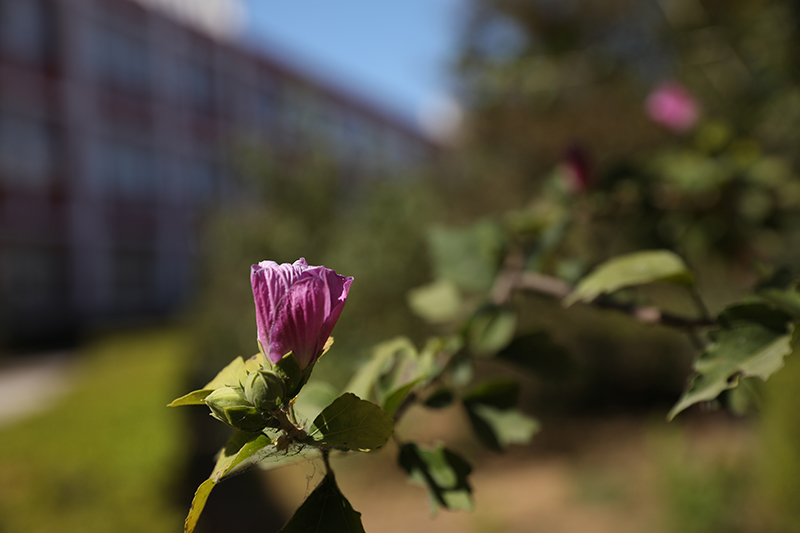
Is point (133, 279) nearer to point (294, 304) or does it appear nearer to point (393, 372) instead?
point (393, 372)

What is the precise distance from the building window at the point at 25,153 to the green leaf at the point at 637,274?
48.6 ft

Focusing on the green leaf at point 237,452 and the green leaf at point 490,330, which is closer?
the green leaf at point 237,452

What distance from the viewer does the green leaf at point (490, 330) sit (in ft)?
2.63

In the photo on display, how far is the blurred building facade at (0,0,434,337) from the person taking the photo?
12914 mm

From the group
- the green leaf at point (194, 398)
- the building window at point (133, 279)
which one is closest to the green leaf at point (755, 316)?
the green leaf at point (194, 398)

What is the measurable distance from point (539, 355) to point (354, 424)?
17.4 inches

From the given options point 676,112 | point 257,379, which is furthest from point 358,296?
point 257,379

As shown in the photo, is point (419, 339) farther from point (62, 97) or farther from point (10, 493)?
point (62, 97)

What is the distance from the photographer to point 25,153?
1287cm

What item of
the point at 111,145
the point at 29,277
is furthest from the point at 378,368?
the point at 111,145

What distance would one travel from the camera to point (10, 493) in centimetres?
323

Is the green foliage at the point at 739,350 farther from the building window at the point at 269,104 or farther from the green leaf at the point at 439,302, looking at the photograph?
the building window at the point at 269,104

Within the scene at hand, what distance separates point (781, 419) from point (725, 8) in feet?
7.59

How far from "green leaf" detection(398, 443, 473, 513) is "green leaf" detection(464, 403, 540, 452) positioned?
0.12m
